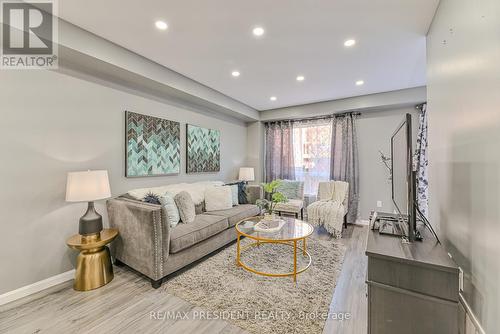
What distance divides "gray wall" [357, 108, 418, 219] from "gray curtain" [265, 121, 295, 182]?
4.93 feet

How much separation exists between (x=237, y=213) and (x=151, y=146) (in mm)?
1637

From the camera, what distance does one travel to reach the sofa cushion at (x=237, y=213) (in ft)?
10.2

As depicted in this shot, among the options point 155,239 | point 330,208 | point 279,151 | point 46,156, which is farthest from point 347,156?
point 46,156

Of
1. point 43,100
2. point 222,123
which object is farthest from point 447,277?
point 222,123

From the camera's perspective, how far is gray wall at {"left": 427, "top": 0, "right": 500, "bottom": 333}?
40.6 inches

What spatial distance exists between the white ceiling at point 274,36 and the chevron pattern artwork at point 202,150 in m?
0.95

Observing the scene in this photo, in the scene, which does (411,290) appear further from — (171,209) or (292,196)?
(292,196)

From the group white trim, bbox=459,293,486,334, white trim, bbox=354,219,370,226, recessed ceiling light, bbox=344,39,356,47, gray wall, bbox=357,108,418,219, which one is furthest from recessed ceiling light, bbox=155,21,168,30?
white trim, bbox=354,219,370,226

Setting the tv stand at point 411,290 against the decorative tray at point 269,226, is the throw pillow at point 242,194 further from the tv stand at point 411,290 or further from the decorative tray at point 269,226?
the tv stand at point 411,290

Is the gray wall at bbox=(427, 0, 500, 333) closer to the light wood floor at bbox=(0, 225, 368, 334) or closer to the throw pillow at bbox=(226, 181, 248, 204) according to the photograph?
the light wood floor at bbox=(0, 225, 368, 334)

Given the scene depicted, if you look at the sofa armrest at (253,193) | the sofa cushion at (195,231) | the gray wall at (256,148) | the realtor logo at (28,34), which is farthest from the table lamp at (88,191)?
the gray wall at (256,148)

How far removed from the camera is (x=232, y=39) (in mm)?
2234

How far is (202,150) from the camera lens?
4016 mm

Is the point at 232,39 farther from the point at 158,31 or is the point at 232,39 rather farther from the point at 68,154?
the point at 68,154
